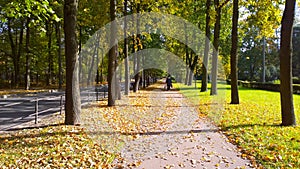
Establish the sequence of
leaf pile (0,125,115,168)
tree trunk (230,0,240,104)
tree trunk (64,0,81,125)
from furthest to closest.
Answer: tree trunk (230,0,240,104)
tree trunk (64,0,81,125)
leaf pile (0,125,115,168)

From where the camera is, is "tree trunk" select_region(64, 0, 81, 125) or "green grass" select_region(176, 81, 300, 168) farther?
"tree trunk" select_region(64, 0, 81, 125)

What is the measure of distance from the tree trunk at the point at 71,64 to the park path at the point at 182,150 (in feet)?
8.45

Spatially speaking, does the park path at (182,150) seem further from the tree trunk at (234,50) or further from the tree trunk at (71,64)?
the tree trunk at (234,50)

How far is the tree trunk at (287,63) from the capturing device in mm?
9031

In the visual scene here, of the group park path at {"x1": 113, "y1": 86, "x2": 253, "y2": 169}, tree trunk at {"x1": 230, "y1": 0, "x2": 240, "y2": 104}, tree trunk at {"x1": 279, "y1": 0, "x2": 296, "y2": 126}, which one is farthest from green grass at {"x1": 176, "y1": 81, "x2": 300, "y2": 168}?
tree trunk at {"x1": 230, "y1": 0, "x2": 240, "y2": 104}

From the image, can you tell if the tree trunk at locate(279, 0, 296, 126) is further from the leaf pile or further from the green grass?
the leaf pile

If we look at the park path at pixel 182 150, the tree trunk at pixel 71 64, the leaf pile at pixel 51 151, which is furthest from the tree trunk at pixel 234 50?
the leaf pile at pixel 51 151

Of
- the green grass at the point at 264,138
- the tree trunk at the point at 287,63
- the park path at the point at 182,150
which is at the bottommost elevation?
the park path at the point at 182,150

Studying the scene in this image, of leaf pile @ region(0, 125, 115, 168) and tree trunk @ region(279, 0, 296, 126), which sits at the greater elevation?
tree trunk @ region(279, 0, 296, 126)

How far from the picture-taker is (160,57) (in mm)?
38500

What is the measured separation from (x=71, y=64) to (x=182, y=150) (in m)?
4.67

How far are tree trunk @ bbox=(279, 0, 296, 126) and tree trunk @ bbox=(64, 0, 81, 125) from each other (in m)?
6.76

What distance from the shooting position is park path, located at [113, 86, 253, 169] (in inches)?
225

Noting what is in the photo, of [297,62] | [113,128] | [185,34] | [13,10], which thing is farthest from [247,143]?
[297,62]
